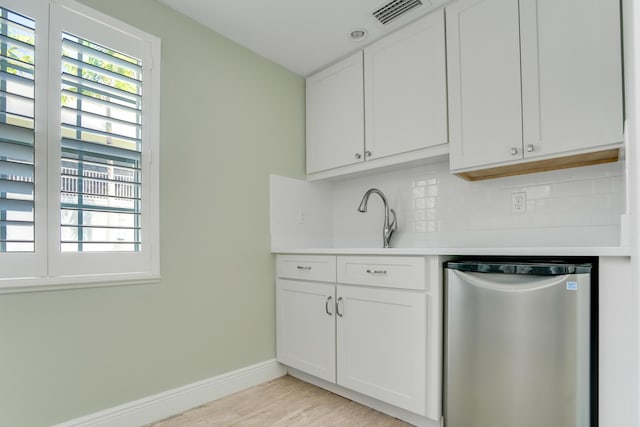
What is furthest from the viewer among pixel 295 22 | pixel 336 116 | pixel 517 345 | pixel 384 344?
pixel 336 116

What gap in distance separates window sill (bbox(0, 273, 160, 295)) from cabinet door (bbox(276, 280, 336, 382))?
2.92 feet

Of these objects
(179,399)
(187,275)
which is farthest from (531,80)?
(179,399)

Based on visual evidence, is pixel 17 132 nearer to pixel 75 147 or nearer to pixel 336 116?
pixel 75 147

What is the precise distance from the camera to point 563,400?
1417 millimetres

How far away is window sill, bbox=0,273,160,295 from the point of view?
1581 mm

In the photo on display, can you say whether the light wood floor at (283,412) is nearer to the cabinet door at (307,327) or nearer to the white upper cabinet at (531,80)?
the cabinet door at (307,327)

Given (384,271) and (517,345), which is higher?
(384,271)

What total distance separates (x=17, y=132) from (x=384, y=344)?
2.02 m

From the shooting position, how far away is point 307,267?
7.94ft

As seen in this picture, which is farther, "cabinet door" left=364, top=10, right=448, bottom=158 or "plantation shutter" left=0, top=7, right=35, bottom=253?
"cabinet door" left=364, top=10, right=448, bottom=158

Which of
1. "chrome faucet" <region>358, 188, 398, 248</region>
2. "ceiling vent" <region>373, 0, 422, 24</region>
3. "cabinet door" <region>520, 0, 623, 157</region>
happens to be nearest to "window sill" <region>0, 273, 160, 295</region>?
"chrome faucet" <region>358, 188, 398, 248</region>

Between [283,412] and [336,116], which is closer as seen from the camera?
[283,412]

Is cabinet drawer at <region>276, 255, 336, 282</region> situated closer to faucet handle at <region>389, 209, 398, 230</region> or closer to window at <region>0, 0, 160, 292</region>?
faucet handle at <region>389, 209, 398, 230</region>

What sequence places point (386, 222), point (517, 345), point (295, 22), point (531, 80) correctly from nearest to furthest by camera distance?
1. point (517, 345)
2. point (531, 80)
3. point (295, 22)
4. point (386, 222)
